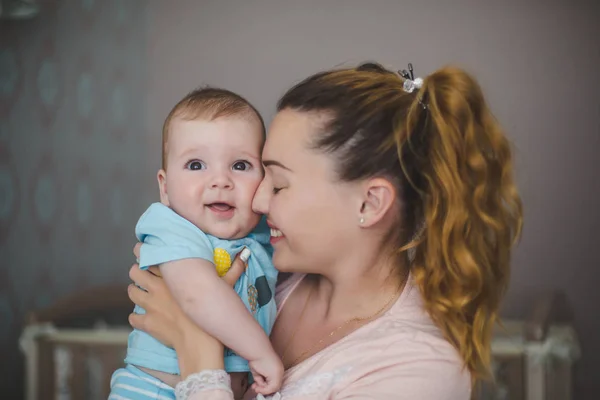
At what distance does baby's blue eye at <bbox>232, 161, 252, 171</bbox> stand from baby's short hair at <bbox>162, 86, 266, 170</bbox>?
9 centimetres

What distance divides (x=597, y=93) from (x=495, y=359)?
1.10m

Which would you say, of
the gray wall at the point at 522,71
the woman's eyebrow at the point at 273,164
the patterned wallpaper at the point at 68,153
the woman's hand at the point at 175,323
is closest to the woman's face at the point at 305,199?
the woman's eyebrow at the point at 273,164

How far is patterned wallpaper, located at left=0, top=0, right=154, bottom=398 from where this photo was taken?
131 inches

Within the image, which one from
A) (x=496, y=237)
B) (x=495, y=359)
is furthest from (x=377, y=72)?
(x=495, y=359)

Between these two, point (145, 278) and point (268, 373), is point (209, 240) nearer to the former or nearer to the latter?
point (145, 278)

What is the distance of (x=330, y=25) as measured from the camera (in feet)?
10.3

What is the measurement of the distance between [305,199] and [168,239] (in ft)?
0.81

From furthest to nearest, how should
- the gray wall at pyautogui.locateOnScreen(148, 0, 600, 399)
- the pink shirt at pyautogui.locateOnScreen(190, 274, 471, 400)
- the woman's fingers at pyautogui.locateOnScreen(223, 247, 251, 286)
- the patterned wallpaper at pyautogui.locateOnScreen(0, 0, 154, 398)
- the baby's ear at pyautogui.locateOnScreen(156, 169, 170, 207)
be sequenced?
the patterned wallpaper at pyautogui.locateOnScreen(0, 0, 154, 398) < the gray wall at pyautogui.locateOnScreen(148, 0, 600, 399) < the baby's ear at pyautogui.locateOnScreen(156, 169, 170, 207) < the woman's fingers at pyautogui.locateOnScreen(223, 247, 251, 286) < the pink shirt at pyautogui.locateOnScreen(190, 274, 471, 400)

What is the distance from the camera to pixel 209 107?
1.45 m

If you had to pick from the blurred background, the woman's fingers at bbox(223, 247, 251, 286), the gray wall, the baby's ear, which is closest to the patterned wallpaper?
the blurred background

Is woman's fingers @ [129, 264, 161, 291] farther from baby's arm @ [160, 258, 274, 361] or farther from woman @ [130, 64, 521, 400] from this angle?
baby's arm @ [160, 258, 274, 361]

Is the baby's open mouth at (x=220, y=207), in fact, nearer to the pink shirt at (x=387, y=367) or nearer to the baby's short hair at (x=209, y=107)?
the baby's short hair at (x=209, y=107)

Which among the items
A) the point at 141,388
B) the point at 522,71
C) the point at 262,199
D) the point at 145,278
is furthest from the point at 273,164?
the point at 522,71

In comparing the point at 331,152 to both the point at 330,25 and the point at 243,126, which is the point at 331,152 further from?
the point at 330,25
